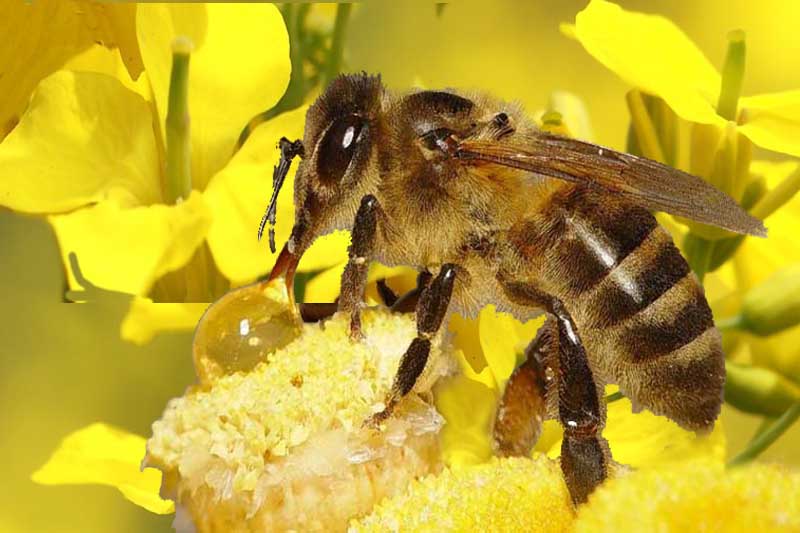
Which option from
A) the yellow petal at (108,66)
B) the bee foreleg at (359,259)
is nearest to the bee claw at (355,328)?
the bee foreleg at (359,259)

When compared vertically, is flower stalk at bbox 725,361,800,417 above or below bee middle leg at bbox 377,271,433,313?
below

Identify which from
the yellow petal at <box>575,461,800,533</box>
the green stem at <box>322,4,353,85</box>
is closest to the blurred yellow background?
the green stem at <box>322,4,353,85</box>

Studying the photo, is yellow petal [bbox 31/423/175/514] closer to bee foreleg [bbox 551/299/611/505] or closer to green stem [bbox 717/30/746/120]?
bee foreleg [bbox 551/299/611/505]

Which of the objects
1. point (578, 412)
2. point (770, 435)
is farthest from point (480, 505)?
point (770, 435)

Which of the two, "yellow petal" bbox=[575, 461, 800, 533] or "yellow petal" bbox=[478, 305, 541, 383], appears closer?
"yellow petal" bbox=[575, 461, 800, 533]

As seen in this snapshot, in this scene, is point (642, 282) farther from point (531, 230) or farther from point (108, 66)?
point (108, 66)

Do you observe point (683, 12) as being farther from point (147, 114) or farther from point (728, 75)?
point (147, 114)

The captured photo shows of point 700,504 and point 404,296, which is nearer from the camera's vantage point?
point 700,504
